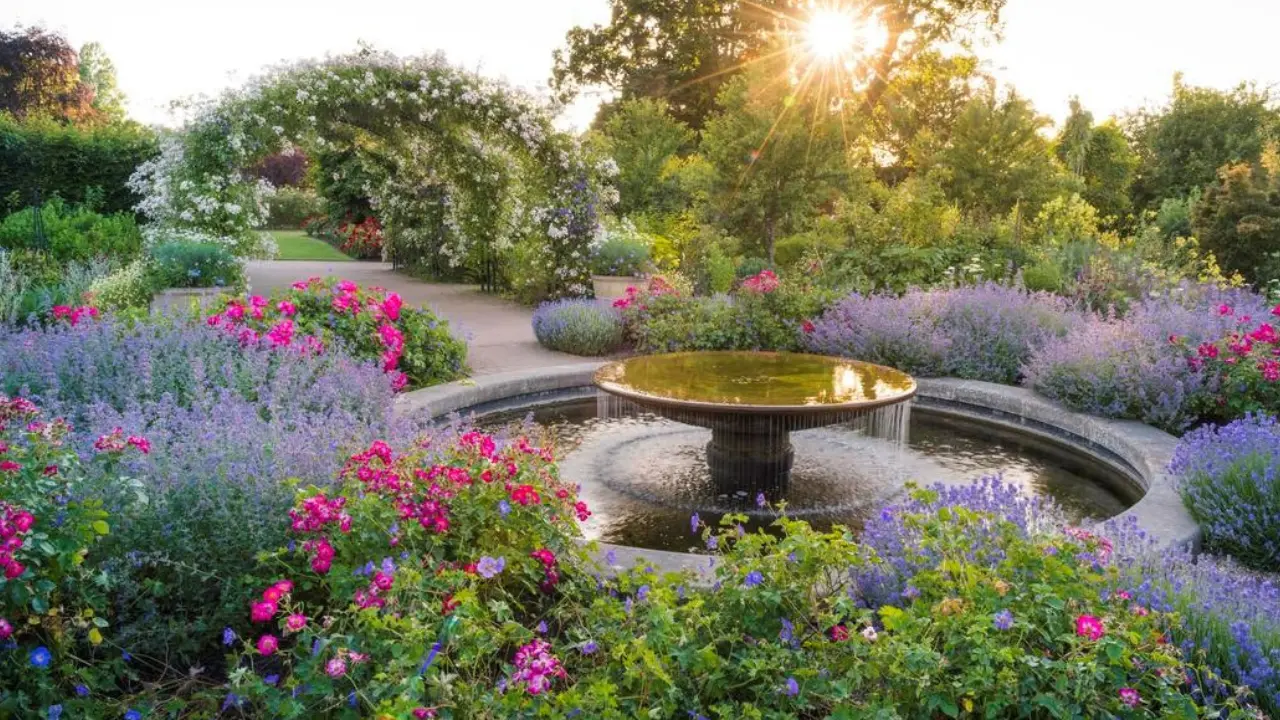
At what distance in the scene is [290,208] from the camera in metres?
35.0

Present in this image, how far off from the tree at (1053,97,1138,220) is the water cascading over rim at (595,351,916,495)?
2200cm

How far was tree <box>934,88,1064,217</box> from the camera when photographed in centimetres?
1708

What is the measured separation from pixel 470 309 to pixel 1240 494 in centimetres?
1014

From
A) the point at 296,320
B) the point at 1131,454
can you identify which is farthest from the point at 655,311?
the point at 1131,454

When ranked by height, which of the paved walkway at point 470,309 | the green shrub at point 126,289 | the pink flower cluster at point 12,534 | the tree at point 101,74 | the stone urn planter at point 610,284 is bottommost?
the paved walkway at point 470,309

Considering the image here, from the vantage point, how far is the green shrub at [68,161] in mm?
14953

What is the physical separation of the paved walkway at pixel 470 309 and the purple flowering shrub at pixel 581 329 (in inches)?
5.1

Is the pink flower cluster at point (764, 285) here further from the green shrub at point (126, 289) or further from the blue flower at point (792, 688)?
the blue flower at point (792, 688)

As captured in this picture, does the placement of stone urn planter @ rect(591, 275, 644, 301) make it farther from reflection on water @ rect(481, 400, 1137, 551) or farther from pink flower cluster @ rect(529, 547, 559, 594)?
pink flower cluster @ rect(529, 547, 559, 594)

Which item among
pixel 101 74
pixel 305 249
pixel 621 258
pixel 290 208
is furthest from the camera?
pixel 101 74

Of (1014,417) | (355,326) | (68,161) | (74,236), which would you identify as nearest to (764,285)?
(1014,417)

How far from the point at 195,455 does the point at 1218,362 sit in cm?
568

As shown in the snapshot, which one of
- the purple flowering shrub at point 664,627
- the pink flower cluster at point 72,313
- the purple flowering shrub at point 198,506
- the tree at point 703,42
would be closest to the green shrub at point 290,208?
the tree at point 703,42

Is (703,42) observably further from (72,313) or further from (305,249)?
(72,313)
